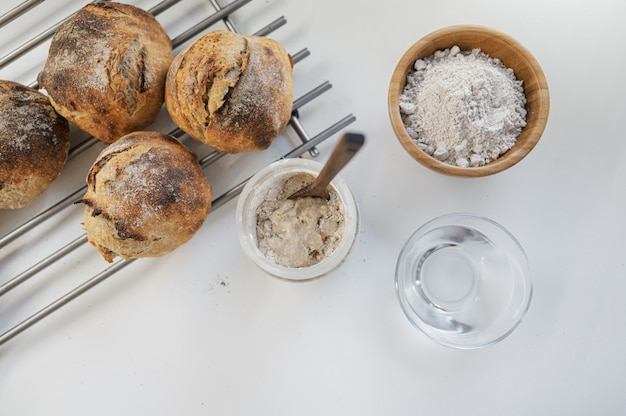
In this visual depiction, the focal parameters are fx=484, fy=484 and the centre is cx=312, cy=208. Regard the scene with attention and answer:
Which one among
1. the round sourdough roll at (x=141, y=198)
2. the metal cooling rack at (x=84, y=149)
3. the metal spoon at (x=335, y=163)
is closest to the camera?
the metal spoon at (x=335, y=163)

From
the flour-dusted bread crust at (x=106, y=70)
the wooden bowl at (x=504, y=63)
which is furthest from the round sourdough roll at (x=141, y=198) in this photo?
the wooden bowl at (x=504, y=63)

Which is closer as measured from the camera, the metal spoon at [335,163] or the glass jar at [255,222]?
the metal spoon at [335,163]

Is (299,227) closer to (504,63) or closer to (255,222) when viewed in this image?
(255,222)

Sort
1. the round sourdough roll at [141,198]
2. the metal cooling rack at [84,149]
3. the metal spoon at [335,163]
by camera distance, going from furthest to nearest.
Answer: the metal cooling rack at [84,149] → the round sourdough roll at [141,198] → the metal spoon at [335,163]

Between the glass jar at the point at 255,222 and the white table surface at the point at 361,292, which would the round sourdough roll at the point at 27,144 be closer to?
the white table surface at the point at 361,292

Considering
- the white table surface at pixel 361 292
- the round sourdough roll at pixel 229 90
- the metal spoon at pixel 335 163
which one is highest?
the round sourdough roll at pixel 229 90

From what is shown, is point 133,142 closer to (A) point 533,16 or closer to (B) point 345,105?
(B) point 345,105

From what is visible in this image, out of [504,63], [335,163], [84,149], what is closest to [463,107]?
[504,63]
